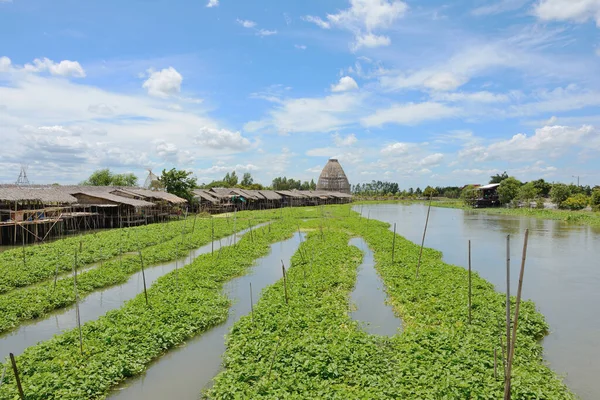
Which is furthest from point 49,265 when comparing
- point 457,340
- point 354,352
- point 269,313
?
point 457,340

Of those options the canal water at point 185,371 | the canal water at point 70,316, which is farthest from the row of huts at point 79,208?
the canal water at point 185,371

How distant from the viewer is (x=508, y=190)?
2569 inches

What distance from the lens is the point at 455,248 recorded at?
25.9 m

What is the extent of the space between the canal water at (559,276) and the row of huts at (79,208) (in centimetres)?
2260

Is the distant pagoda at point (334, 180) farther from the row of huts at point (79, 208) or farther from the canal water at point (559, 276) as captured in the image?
the canal water at point (559, 276)

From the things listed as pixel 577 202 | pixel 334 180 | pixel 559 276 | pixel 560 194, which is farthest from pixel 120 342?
pixel 334 180

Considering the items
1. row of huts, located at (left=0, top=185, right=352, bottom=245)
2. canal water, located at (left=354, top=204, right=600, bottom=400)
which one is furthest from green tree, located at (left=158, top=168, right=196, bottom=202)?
A: canal water, located at (left=354, top=204, right=600, bottom=400)

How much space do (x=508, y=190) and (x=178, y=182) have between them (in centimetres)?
5371

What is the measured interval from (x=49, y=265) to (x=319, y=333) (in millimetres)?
13801

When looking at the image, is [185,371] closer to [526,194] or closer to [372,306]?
[372,306]

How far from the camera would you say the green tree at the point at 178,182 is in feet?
166

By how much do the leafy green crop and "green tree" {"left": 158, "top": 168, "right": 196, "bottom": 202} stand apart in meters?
37.4

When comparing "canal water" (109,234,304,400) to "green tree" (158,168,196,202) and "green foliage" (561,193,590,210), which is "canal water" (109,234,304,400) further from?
"green foliage" (561,193,590,210)

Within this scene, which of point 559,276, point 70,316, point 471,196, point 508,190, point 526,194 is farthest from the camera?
point 471,196
